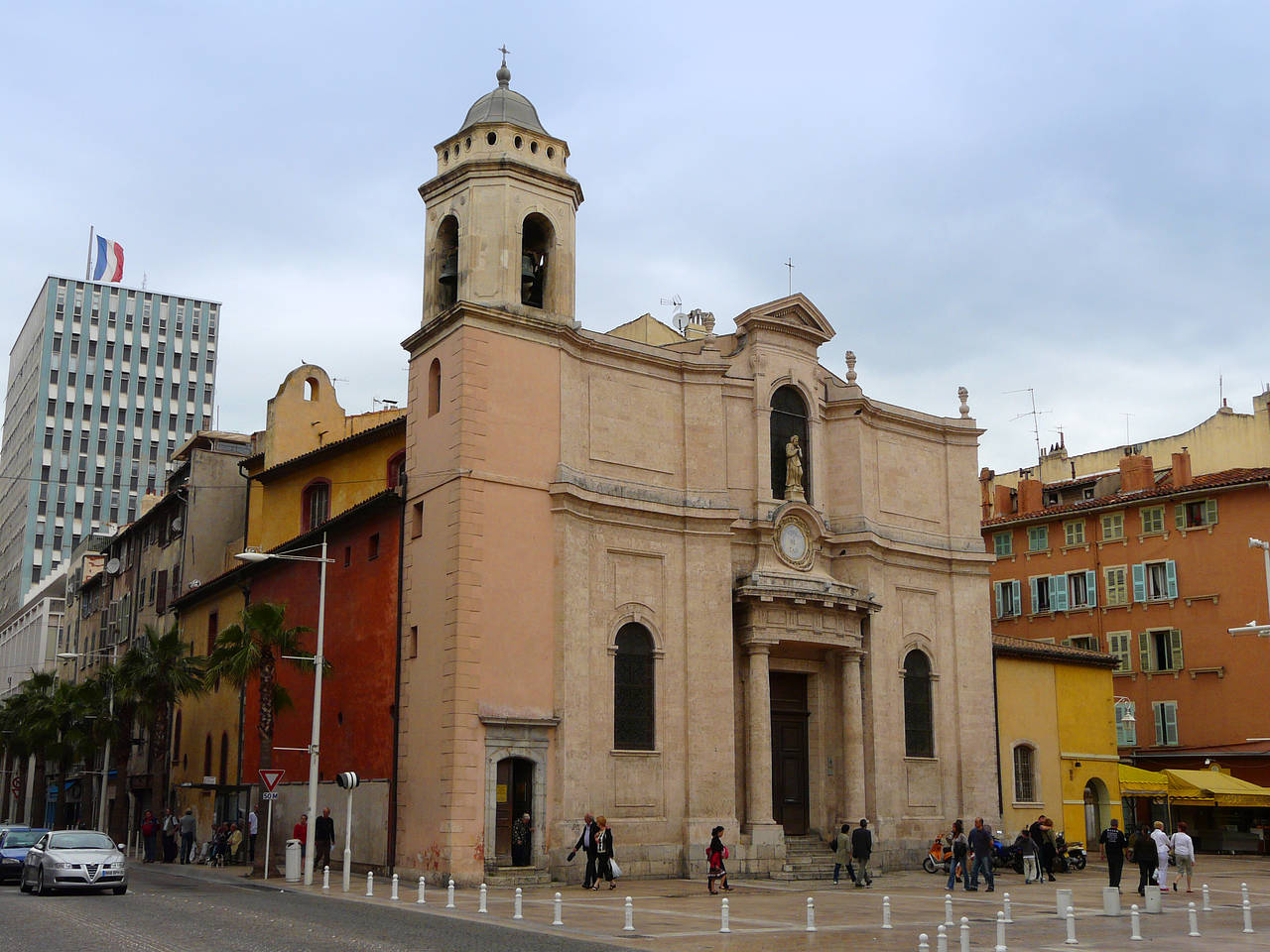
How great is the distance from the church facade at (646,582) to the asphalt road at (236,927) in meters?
6.69

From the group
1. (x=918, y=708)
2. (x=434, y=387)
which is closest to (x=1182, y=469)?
(x=918, y=708)

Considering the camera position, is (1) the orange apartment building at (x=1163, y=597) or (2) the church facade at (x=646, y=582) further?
(1) the orange apartment building at (x=1163, y=597)

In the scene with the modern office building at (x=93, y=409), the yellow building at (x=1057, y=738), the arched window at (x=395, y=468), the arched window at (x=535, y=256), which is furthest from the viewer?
the modern office building at (x=93, y=409)

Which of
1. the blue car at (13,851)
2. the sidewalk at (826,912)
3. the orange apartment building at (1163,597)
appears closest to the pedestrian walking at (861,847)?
the sidewalk at (826,912)

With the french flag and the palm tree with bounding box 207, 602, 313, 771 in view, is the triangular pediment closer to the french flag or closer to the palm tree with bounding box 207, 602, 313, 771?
the palm tree with bounding box 207, 602, 313, 771

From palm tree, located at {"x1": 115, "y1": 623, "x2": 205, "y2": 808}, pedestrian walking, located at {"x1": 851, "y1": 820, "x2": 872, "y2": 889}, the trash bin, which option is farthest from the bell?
palm tree, located at {"x1": 115, "y1": 623, "x2": 205, "y2": 808}

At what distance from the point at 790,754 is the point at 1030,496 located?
86.2ft

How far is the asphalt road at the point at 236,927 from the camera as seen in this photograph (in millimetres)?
16266

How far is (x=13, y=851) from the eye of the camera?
2959 centimetres

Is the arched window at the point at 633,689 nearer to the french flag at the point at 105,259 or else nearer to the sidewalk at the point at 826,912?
the sidewalk at the point at 826,912

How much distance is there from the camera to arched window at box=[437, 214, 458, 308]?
112 feet

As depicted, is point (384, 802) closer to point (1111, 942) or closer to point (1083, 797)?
point (1111, 942)

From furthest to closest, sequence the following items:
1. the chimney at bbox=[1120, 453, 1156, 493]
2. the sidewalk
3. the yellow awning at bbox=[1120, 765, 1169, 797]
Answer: the chimney at bbox=[1120, 453, 1156, 493] → the yellow awning at bbox=[1120, 765, 1169, 797] → the sidewalk

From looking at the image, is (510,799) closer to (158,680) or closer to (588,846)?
(588,846)
